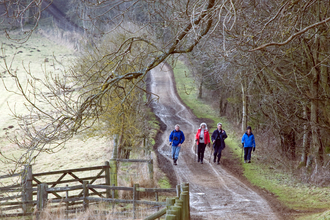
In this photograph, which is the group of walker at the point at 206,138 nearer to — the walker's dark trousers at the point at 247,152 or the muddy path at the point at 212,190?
the walker's dark trousers at the point at 247,152

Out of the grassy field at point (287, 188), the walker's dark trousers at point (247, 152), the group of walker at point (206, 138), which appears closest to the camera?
the grassy field at point (287, 188)

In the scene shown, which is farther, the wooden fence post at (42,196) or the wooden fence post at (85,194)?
the wooden fence post at (85,194)

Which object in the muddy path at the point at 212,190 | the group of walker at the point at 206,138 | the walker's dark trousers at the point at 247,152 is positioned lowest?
the muddy path at the point at 212,190

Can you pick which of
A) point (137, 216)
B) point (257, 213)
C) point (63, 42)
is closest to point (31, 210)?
point (137, 216)

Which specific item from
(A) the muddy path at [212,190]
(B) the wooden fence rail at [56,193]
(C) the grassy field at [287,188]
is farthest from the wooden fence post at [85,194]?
(C) the grassy field at [287,188]

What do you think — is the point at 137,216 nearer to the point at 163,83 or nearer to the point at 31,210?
the point at 31,210

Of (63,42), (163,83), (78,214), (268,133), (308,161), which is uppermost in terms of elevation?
(63,42)

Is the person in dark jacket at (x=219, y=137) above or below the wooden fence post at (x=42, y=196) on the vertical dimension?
above

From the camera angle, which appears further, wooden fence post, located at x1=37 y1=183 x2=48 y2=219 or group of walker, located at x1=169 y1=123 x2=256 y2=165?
group of walker, located at x1=169 y1=123 x2=256 y2=165

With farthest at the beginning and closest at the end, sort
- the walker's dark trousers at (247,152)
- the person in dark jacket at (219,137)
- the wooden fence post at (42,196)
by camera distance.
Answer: the walker's dark trousers at (247,152) < the person in dark jacket at (219,137) < the wooden fence post at (42,196)

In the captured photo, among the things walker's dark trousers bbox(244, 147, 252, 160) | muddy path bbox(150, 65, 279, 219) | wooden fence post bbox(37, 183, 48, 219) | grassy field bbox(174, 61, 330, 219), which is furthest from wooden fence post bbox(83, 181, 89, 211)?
walker's dark trousers bbox(244, 147, 252, 160)

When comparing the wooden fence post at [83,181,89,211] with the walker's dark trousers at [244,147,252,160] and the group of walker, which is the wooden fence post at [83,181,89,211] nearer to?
the group of walker

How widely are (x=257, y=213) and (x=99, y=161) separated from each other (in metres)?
13.7

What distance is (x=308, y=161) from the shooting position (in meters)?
12.8
